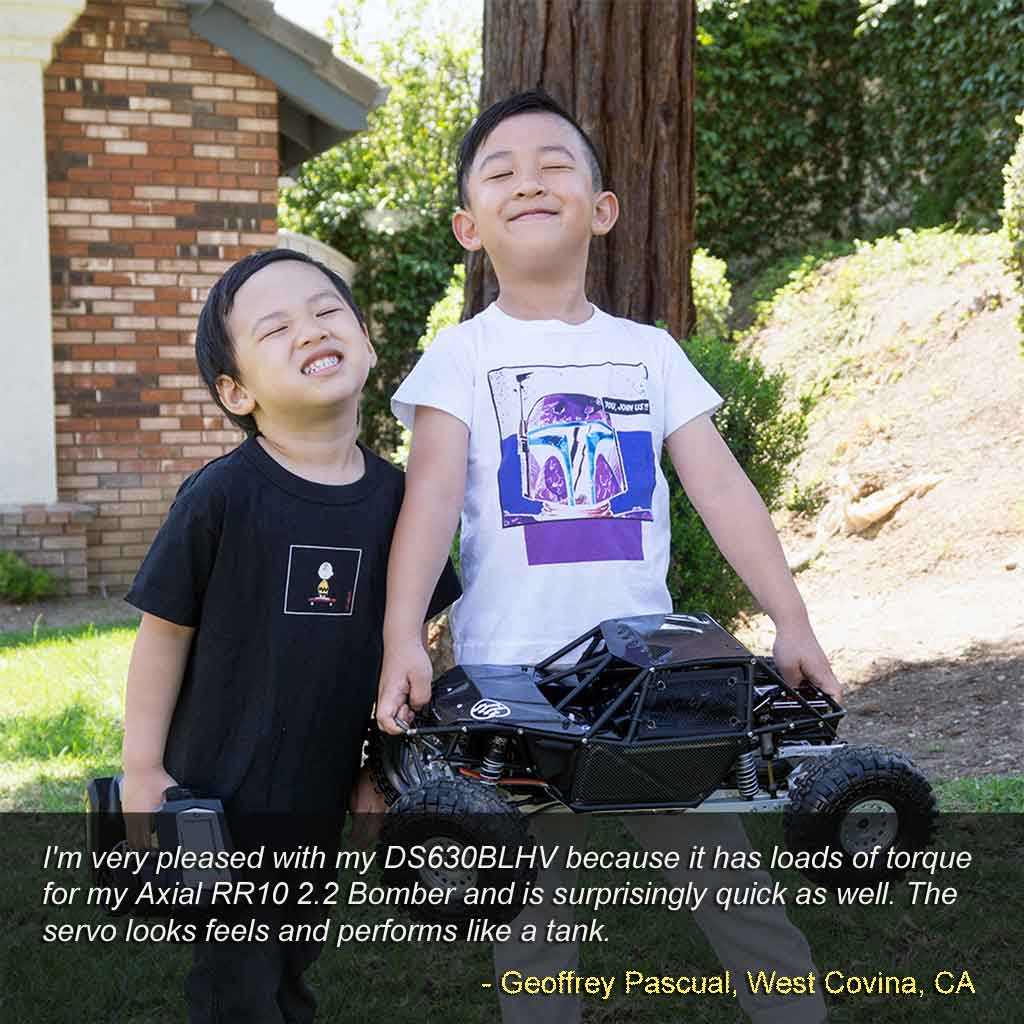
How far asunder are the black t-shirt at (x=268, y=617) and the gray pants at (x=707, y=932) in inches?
15.2

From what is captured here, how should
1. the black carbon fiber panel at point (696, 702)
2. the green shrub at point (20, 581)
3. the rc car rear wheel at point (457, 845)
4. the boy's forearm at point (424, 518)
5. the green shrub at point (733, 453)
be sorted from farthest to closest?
1. the green shrub at point (20, 581)
2. the green shrub at point (733, 453)
3. the boy's forearm at point (424, 518)
4. the black carbon fiber panel at point (696, 702)
5. the rc car rear wheel at point (457, 845)

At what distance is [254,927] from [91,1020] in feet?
3.51

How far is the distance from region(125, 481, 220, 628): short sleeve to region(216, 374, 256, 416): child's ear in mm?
174

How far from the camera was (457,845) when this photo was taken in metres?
1.48

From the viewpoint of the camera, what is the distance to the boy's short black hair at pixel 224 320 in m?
2.08

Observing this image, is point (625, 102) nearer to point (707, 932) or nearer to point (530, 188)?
point (530, 188)

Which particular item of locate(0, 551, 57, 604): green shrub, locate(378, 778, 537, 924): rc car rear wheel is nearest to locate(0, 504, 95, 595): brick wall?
locate(0, 551, 57, 604): green shrub

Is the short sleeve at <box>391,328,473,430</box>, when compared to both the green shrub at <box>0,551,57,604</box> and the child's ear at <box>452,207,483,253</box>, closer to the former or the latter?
the child's ear at <box>452,207,483,253</box>

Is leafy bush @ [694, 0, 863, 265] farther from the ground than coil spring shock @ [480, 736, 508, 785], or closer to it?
farther from the ground

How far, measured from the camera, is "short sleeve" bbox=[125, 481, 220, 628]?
1982 millimetres

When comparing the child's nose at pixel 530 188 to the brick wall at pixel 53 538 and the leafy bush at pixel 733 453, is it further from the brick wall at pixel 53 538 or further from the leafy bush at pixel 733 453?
the brick wall at pixel 53 538

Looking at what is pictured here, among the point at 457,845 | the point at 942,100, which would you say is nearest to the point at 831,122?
the point at 942,100

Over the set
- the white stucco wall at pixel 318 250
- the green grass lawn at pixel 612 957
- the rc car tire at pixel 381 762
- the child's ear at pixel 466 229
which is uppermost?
the white stucco wall at pixel 318 250

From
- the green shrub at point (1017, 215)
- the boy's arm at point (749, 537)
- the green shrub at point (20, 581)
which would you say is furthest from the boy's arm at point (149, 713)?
the green shrub at point (1017, 215)
